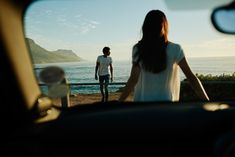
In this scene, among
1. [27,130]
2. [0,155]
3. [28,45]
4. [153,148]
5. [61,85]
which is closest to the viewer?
[153,148]

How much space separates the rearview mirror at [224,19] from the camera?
6.48ft

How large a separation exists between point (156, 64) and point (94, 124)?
5.27 ft

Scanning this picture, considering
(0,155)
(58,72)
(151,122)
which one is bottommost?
(0,155)

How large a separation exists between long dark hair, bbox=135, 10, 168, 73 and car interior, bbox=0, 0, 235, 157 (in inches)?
46.0

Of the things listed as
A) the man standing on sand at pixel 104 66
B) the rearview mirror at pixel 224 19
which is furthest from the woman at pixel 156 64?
the man standing on sand at pixel 104 66

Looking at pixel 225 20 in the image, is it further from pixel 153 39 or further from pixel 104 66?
pixel 104 66

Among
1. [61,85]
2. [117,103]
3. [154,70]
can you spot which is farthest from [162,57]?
[61,85]

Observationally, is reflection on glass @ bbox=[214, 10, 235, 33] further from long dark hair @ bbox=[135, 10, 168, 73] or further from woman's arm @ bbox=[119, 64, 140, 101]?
woman's arm @ bbox=[119, 64, 140, 101]

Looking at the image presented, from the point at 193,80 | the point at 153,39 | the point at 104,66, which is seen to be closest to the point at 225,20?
the point at 153,39

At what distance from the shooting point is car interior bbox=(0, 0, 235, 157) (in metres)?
1.53

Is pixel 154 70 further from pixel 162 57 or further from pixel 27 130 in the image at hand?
pixel 27 130

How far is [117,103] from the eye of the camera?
2146mm

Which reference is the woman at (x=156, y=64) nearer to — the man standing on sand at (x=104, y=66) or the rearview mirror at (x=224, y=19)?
the rearview mirror at (x=224, y=19)

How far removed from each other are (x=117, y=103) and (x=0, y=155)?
0.66 meters
